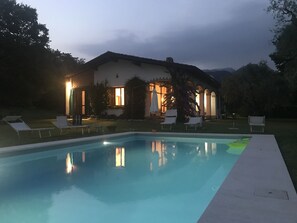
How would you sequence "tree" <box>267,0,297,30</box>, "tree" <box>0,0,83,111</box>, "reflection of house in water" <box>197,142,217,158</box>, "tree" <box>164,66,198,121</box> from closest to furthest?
"reflection of house in water" <box>197,142,217,158</box> → "tree" <box>267,0,297,30</box> → "tree" <box>164,66,198,121</box> → "tree" <box>0,0,83,111</box>

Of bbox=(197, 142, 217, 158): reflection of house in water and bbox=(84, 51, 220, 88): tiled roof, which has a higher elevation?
bbox=(84, 51, 220, 88): tiled roof

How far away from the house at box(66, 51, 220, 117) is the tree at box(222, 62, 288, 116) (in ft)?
6.17

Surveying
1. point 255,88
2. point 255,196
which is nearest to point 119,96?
point 255,88

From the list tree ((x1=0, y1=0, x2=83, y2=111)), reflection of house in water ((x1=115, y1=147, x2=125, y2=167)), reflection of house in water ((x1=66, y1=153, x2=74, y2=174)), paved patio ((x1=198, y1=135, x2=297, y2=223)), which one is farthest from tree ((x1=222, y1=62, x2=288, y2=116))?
paved patio ((x1=198, y1=135, x2=297, y2=223))

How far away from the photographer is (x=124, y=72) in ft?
69.4

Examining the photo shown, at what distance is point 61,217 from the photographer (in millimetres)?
3988

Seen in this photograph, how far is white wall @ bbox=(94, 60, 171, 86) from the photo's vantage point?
66.0ft

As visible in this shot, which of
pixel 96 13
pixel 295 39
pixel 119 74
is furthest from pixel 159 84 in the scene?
pixel 295 39

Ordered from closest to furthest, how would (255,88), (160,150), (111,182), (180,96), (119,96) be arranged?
1. (111,182)
2. (160,150)
3. (180,96)
4. (119,96)
5. (255,88)

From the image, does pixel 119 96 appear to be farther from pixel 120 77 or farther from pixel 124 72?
pixel 124 72

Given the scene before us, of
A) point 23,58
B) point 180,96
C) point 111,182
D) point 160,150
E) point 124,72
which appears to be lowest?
point 111,182

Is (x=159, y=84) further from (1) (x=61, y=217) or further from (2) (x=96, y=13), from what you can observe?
(1) (x=61, y=217)

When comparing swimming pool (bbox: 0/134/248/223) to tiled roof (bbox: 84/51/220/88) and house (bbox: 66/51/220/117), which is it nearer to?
tiled roof (bbox: 84/51/220/88)

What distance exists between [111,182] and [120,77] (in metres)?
15.9
